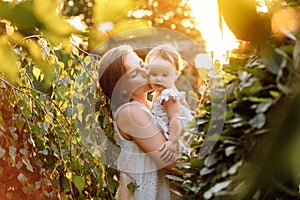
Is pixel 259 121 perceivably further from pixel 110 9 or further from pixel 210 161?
pixel 110 9

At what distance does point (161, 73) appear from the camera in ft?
6.68

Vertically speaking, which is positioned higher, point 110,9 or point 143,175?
point 110,9

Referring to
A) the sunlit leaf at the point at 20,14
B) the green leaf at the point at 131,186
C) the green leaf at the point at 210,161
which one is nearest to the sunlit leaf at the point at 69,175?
the green leaf at the point at 131,186

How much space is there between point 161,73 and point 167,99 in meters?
0.11

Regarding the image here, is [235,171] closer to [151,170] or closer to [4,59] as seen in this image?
[4,59]

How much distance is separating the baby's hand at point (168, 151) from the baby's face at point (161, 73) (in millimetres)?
213

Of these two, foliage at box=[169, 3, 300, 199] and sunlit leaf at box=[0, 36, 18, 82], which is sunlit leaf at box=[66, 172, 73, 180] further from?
sunlit leaf at box=[0, 36, 18, 82]

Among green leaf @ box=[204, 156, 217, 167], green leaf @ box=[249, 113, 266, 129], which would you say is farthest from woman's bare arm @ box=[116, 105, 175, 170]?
green leaf @ box=[249, 113, 266, 129]

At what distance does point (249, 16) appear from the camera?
0.69 ft

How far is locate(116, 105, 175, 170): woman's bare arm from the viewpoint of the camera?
6.56 ft

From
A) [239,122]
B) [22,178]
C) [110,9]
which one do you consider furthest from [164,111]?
[110,9]

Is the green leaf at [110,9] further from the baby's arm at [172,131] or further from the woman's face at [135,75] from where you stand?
the woman's face at [135,75]

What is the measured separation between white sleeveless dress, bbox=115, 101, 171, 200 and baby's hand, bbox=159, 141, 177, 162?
0.30 feet

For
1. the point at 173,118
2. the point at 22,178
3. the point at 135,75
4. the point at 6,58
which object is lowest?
the point at 22,178
